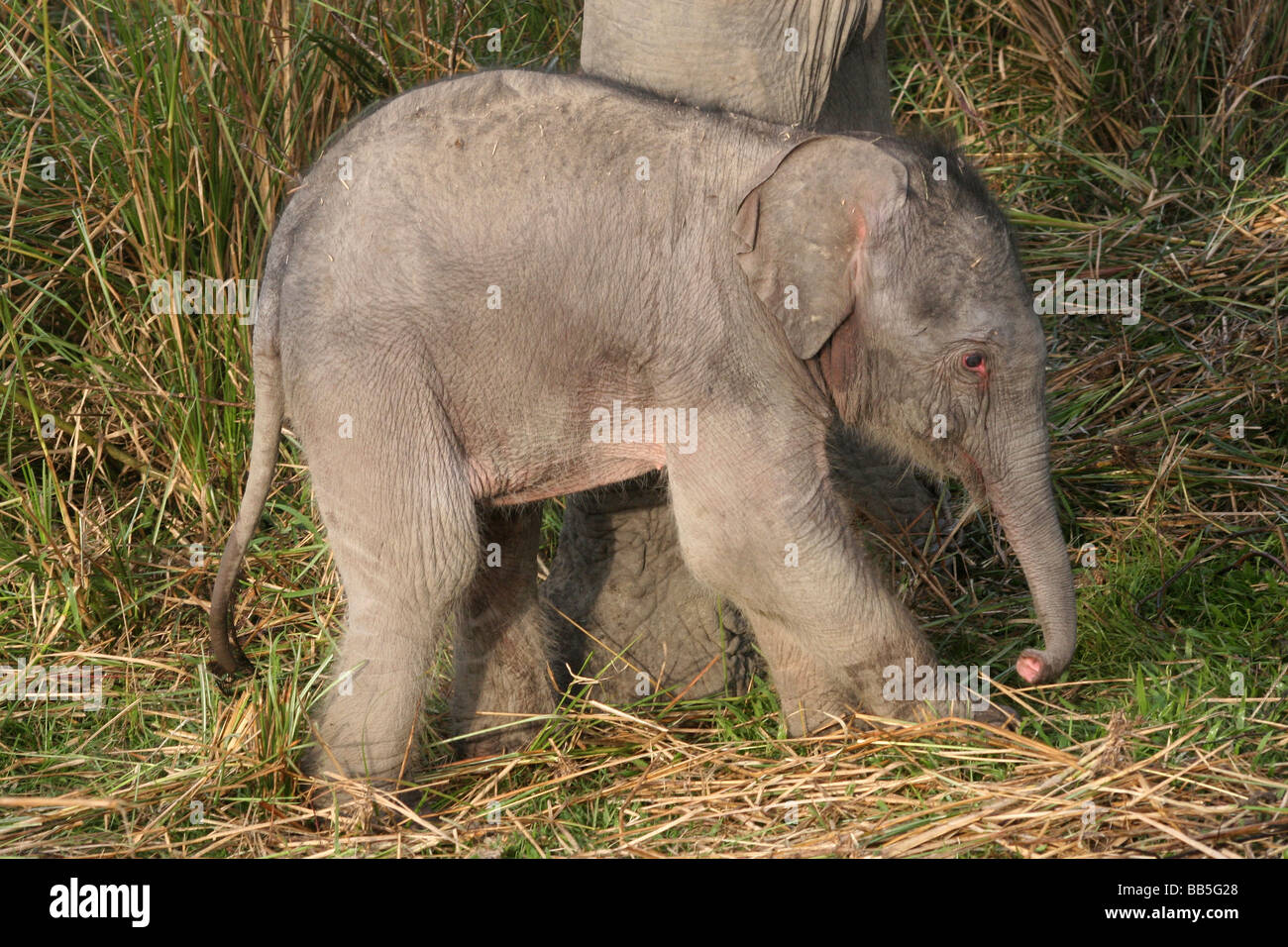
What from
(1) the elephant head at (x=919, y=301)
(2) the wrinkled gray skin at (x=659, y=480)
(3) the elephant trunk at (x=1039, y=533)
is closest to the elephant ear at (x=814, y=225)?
(1) the elephant head at (x=919, y=301)

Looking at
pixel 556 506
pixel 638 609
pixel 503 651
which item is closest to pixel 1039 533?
pixel 638 609

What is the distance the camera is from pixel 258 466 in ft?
11.8

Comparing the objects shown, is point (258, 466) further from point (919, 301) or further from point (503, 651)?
point (919, 301)

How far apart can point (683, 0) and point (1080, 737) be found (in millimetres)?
1975

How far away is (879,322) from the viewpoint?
338cm

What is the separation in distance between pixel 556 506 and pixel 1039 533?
69.0 inches

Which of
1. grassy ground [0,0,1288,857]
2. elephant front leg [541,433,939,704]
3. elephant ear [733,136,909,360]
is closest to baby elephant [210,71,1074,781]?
elephant ear [733,136,909,360]

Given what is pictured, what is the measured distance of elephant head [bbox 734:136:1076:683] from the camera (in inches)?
131

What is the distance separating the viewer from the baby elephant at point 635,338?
331 centimetres

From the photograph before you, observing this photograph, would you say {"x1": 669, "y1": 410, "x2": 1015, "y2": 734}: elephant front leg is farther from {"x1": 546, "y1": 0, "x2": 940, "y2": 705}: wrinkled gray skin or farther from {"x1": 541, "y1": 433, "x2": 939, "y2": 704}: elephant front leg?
{"x1": 541, "y1": 433, "x2": 939, "y2": 704}: elephant front leg

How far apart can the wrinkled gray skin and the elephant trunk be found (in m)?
0.31

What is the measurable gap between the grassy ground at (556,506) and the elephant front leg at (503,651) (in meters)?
0.14

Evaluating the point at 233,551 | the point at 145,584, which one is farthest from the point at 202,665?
the point at 145,584

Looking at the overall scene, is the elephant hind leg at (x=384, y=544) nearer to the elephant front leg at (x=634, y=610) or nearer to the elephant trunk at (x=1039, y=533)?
the elephant front leg at (x=634, y=610)
